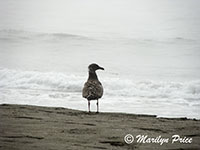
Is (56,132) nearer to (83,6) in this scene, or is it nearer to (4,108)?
(4,108)

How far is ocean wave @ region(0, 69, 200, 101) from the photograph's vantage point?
21.7 ft

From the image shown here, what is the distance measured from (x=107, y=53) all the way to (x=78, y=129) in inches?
302

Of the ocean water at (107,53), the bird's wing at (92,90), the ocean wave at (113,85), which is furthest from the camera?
the ocean wave at (113,85)

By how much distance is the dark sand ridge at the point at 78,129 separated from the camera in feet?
9.04

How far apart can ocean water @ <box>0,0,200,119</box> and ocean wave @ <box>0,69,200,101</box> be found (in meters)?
0.02

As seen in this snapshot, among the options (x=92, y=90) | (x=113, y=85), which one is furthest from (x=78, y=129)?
(x=113, y=85)

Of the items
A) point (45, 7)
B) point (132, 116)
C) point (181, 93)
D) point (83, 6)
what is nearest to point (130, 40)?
point (83, 6)

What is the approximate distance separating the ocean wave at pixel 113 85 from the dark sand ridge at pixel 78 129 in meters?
2.46

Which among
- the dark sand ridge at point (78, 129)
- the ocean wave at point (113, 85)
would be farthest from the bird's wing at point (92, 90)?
the ocean wave at point (113, 85)

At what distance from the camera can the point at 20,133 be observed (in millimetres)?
3008

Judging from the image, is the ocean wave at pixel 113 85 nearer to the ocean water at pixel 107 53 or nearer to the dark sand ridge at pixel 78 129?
the ocean water at pixel 107 53

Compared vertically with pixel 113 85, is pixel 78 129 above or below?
below

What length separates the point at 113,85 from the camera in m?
7.39

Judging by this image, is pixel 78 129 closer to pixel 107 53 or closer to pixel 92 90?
pixel 92 90
